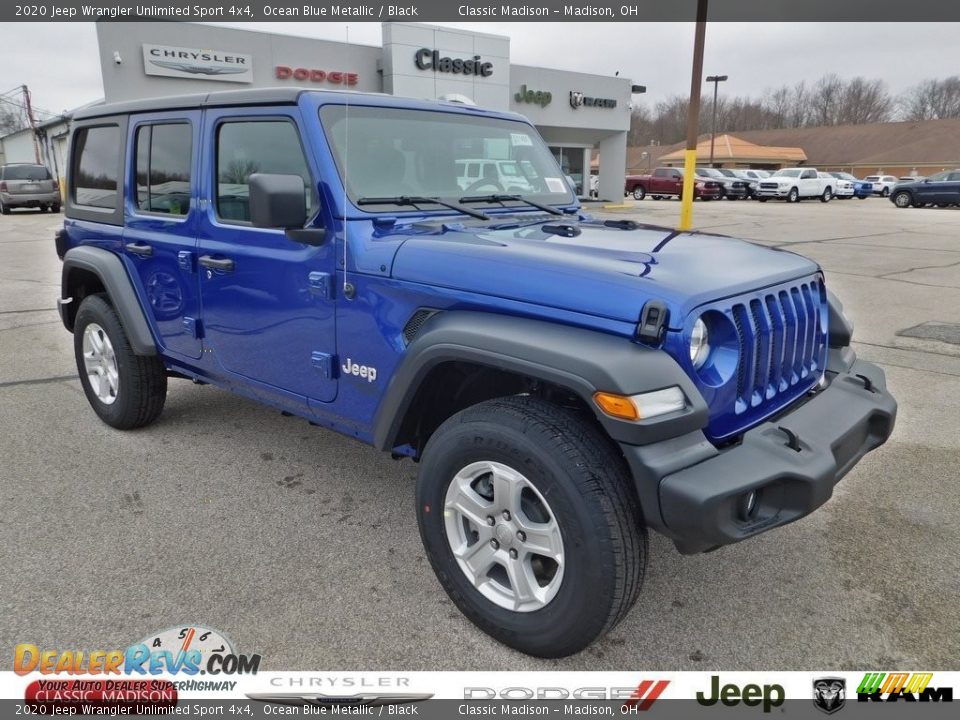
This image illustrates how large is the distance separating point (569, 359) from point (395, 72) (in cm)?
2181

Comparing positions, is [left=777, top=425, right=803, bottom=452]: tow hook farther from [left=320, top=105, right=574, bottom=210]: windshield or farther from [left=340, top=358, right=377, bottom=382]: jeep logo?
[left=320, top=105, right=574, bottom=210]: windshield

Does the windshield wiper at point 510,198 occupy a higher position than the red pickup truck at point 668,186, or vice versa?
the windshield wiper at point 510,198

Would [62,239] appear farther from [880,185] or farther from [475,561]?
[880,185]

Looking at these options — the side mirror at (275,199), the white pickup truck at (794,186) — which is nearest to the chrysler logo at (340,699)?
the side mirror at (275,199)

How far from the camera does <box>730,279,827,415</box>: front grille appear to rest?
2430 millimetres

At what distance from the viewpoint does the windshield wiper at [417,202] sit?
3.03 m

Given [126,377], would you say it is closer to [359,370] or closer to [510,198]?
[359,370]

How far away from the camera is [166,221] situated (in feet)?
12.6

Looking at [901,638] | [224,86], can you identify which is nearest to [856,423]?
[901,638]

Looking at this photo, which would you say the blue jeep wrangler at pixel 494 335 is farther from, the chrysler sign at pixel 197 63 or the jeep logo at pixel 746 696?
the chrysler sign at pixel 197 63

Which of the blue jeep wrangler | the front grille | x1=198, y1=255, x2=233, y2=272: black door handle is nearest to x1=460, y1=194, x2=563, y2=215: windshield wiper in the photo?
the blue jeep wrangler

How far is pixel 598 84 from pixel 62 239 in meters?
27.4

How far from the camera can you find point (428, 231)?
298 centimetres

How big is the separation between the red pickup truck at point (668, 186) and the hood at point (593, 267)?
119 feet
